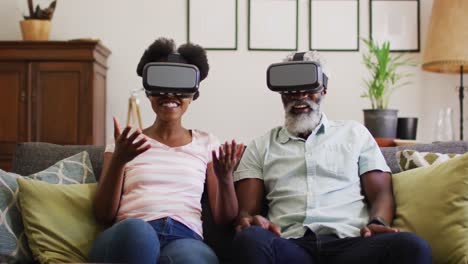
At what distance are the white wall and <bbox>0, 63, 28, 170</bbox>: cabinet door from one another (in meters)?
0.47

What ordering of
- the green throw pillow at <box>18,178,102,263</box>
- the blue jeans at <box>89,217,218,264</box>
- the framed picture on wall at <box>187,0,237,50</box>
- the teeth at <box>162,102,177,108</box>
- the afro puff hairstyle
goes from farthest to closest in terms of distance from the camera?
Answer: the framed picture on wall at <box>187,0,237,50</box> → the afro puff hairstyle → the teeth at <box>162,102,177,108</box> → the green throw pillow at <box>18,178,102,263</box> → the blue jeans at <box>89,217,218,264</box>

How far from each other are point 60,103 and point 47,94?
98mm

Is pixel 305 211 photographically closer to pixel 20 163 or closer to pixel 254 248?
pixel 254 248

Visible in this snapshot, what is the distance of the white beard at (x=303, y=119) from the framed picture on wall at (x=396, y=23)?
86.9 inches

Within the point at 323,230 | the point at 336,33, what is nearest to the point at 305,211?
the point at 323,230

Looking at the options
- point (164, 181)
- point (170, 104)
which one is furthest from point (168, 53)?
point (164, 181)

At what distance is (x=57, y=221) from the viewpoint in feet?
6.31

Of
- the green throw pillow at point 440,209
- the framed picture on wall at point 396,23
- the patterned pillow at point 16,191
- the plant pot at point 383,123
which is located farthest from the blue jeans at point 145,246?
the framed picture on wall at point 396,23

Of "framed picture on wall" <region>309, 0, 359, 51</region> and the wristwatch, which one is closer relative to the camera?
the wristwatch

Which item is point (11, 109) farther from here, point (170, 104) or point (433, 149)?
point (433, 149)

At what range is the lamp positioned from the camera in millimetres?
3596

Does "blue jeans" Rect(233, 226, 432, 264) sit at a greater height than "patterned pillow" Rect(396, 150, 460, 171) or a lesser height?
lesser

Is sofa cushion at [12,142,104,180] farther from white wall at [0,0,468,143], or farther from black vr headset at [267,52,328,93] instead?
white wall at [0,0,468,143]

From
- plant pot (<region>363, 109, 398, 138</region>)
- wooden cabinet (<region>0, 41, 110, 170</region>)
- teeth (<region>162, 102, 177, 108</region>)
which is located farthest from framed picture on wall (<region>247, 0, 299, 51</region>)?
teeth (<region>162, 102, 177, 108</region>)
